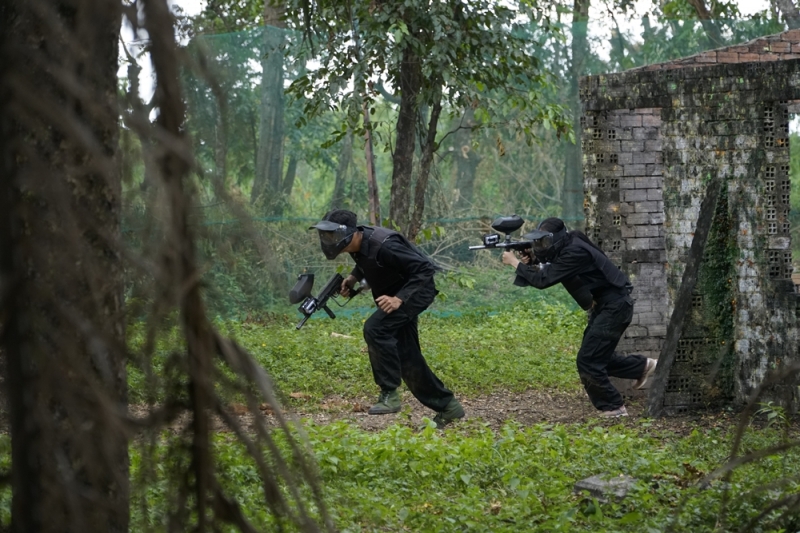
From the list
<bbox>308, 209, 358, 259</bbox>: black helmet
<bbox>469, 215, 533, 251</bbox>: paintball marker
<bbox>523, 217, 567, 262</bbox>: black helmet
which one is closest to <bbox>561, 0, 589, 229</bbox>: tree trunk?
<bbox>469, 215, 533, 251</bbox>: paintball marker

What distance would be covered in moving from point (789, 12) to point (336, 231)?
37.8ft

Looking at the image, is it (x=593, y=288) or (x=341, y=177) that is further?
(x=341, y=177)

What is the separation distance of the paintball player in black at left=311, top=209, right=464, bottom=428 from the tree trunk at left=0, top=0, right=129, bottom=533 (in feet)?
17.6

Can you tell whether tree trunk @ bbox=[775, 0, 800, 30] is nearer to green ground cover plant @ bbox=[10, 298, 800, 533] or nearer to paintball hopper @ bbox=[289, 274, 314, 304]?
green ground cover plant @ bbox=[10, 298, 800, 533]

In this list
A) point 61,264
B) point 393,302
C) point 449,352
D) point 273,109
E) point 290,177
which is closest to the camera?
point 61,264

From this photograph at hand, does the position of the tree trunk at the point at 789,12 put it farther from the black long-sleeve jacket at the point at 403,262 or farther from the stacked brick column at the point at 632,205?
the black long-sleeve jacket at the point at 403,262

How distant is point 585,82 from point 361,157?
1112 cm

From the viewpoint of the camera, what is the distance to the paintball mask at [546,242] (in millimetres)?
8586

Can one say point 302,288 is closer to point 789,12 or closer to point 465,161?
point 789,12

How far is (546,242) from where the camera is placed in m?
8.60

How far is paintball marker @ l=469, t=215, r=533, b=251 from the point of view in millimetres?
8766

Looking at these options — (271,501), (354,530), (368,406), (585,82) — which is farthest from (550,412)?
(271,501)

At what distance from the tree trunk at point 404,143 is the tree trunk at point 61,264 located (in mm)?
10236

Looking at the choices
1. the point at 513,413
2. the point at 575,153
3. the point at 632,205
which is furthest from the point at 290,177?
the point at 513,413
